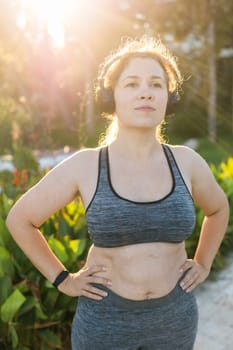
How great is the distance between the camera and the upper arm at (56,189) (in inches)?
75.6

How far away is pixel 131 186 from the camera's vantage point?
1.88 metres

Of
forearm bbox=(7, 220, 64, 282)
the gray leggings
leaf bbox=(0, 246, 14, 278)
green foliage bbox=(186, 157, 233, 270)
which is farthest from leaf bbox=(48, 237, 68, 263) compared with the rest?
green foliage bbox=(186, 157, 233, 270)

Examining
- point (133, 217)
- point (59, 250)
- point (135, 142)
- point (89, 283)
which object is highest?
point (135, 142)

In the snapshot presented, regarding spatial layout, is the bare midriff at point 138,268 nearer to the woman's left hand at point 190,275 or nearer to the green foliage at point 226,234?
the woman's left hand at point 190,275

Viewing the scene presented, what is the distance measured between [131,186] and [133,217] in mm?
135

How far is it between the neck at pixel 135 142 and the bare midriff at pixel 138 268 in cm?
36

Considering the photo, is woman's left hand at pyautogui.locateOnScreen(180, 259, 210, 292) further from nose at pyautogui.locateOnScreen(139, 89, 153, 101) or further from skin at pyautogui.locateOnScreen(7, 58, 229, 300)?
nose at pyautogui.locateOnScreen(139, 89, 153, 101)

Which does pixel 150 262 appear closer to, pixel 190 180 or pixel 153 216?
pixel 153 216

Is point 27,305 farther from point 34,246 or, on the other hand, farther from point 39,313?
point 34,246

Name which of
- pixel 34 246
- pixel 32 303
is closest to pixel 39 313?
pixel 32 303

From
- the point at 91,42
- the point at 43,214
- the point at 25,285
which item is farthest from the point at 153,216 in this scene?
the point at 91,42

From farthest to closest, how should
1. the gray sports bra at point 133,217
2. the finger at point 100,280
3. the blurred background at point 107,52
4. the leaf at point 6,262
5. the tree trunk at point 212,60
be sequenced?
the tree trunk at point 212,60 < the blurred background at point 107,52 < the leaf at point 6,262 < the finger at point 100,280 < the gray sports bra at point 133,217

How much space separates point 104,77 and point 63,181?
0.48 m

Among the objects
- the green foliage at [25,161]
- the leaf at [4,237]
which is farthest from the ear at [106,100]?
the green foliage at [25,161]
